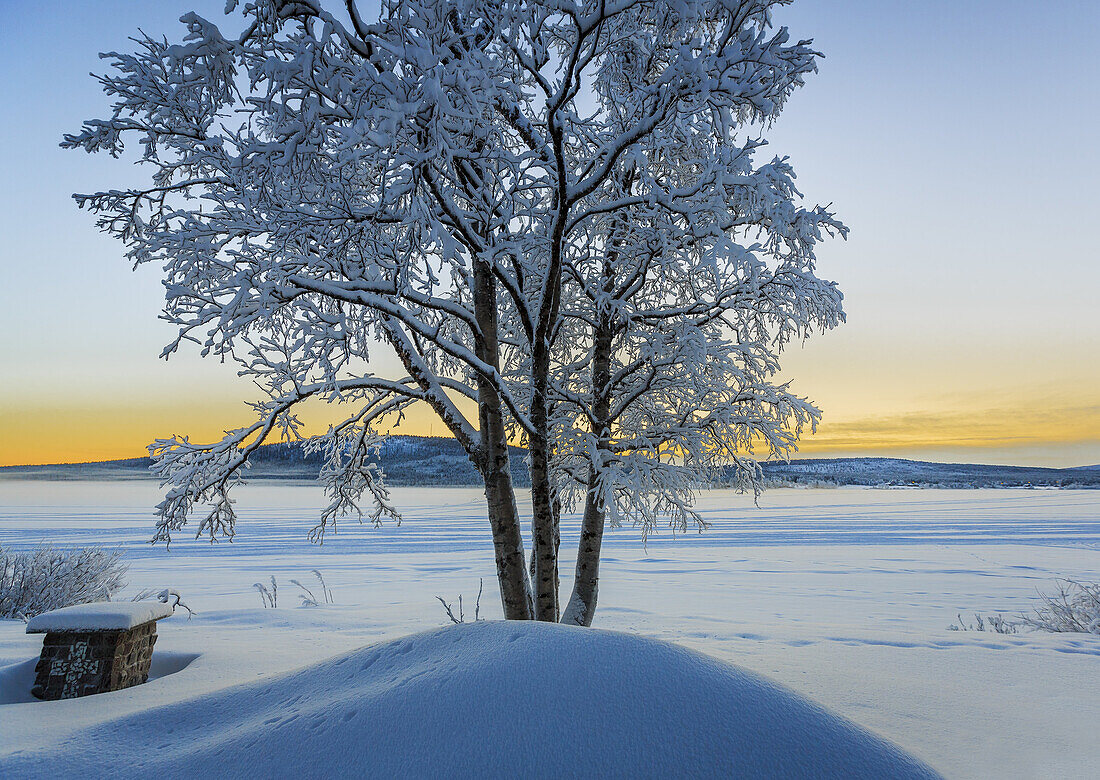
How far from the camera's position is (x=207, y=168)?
6.00 metres

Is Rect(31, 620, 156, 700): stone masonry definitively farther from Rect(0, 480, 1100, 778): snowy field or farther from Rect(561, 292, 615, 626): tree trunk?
Rect(561, 292, 615, 626): tree trunk

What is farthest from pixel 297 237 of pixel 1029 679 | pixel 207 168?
pixel 1029 679

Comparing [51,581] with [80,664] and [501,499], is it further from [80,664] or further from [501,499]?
[501,499]

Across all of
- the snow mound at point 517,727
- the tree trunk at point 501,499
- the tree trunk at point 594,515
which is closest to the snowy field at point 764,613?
the snow mound at point 517,727

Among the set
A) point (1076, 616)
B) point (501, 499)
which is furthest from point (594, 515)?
point (1076, 616)

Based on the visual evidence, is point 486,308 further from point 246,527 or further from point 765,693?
point 246,527

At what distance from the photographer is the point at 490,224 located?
203 inches

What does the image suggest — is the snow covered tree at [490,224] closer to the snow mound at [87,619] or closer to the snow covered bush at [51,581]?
the snow mound at [87,619]

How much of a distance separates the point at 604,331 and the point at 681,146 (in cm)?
235

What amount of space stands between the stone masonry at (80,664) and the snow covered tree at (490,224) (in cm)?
105

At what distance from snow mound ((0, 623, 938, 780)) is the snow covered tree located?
245 centimetres

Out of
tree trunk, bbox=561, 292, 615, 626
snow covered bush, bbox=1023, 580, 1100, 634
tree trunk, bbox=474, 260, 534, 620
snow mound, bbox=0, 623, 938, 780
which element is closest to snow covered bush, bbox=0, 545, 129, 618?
tree trunk, bbox=474, 260, 534, 620

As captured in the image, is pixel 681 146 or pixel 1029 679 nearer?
pixel 1029 679

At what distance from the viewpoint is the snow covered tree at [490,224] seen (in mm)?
4332
